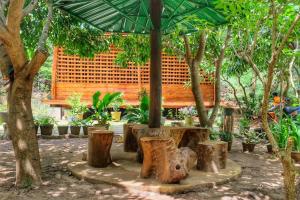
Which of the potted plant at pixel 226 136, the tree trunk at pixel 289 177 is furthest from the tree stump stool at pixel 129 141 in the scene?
the tree trunk at pixel 289 177

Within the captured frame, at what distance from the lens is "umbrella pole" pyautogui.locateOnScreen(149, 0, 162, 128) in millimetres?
5168

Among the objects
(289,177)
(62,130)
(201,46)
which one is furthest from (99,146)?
(62,130)

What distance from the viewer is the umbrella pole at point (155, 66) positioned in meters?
5.17

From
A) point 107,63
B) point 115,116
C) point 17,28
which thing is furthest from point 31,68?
point 107,63

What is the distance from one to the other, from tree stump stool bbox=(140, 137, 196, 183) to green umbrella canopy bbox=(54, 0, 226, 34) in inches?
77.3

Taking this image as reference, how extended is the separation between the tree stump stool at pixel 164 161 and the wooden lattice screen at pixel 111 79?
8.07 metres

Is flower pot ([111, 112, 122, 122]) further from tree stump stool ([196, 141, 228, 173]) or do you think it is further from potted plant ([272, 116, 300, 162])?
tree stump stool ([196, 141, 228, 173])

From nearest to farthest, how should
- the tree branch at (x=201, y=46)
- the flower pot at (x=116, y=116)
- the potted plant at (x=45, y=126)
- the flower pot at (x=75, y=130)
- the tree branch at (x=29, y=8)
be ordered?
the tree branch at (x=29, y=8) → the tree branch at (x=201, y=46) → the potted plant at (x=45, y=126) → the flower pot at (x=75, y=130) → the flower pot at (x=116, y=116)

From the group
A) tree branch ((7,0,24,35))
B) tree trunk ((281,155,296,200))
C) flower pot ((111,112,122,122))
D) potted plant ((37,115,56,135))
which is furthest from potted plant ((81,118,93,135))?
tree trunk ((281,155,296,200))

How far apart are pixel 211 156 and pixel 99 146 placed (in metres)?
1.67

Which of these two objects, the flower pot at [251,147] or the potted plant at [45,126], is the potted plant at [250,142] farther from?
the potted plant at [45,126]

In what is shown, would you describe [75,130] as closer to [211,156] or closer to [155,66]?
[155,66]

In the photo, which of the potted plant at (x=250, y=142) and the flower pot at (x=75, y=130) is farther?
the flower pot at (x=75, y=130)

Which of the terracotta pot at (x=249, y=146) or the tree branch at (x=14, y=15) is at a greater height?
the tree branch at (x=14, y=15)
